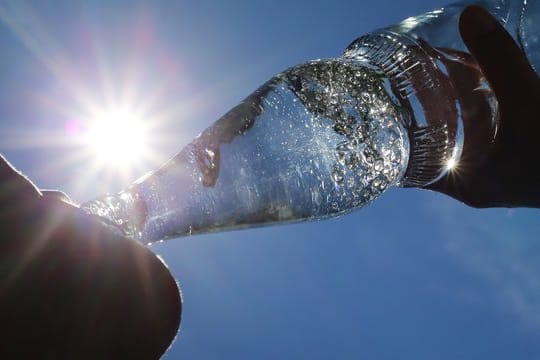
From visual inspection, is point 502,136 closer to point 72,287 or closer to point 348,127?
point 348,127

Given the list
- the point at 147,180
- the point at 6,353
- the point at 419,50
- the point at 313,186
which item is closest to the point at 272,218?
the point at 313,186

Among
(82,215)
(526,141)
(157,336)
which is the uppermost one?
(82,215)

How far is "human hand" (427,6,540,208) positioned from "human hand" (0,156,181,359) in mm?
623

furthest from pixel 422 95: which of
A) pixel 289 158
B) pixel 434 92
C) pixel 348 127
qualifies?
pixel 289 158

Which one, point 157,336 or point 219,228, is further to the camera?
point 219,228

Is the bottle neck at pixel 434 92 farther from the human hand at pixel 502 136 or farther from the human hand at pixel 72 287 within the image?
the human hand at pixel 72 287

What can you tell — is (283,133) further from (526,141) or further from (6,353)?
(6,353)

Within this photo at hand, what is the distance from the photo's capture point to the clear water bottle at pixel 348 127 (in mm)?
736

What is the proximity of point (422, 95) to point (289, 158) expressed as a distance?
10.3 inches

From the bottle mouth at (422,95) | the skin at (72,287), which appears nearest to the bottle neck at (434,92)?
the bottle mouth at (422,95)

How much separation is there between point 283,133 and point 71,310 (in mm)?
506

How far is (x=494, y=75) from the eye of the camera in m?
0.74

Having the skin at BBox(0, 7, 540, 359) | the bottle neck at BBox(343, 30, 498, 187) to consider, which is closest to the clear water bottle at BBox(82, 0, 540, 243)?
the bottle neck at BBox(343, 30, 498, 187)

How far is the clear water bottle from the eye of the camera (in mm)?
736
